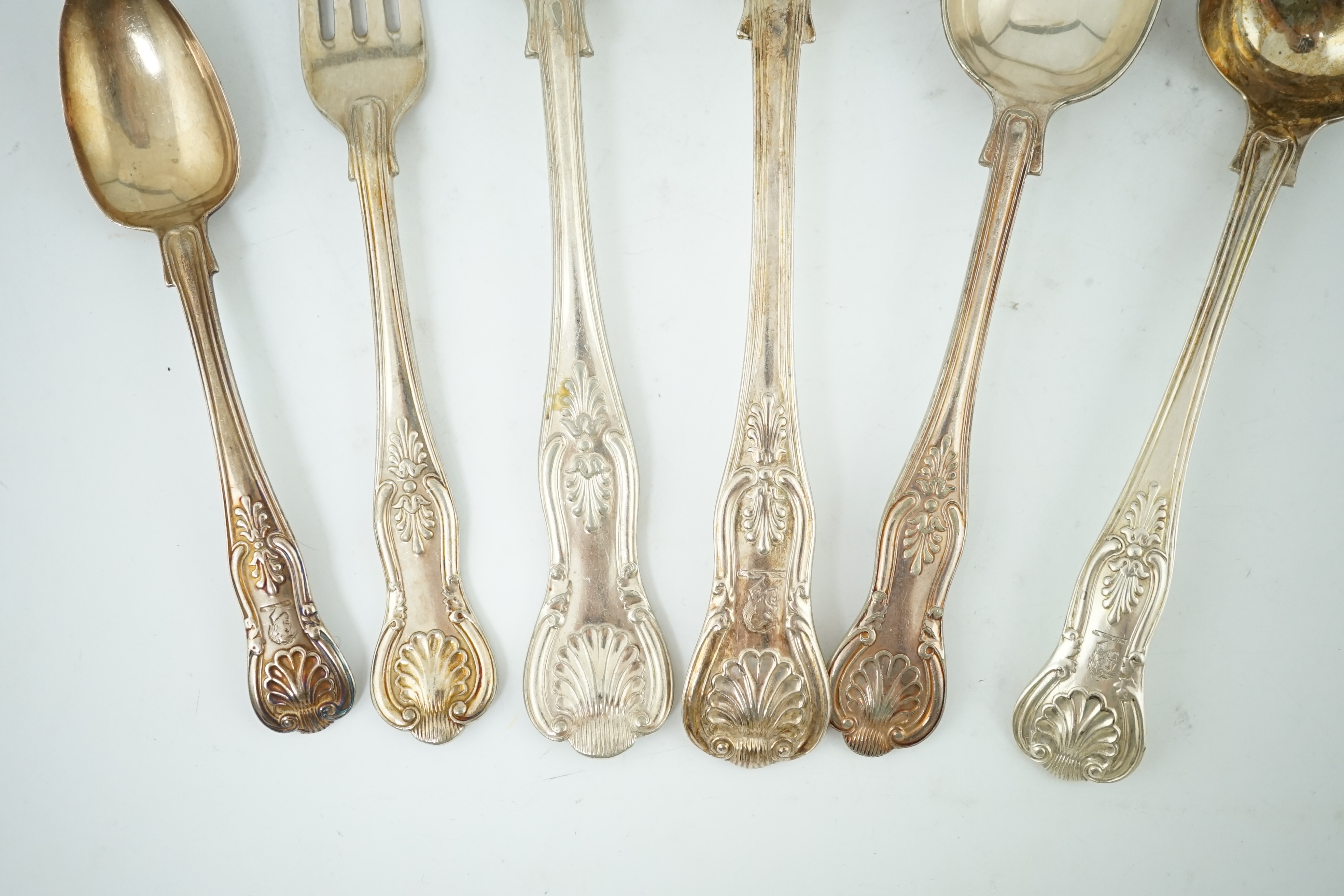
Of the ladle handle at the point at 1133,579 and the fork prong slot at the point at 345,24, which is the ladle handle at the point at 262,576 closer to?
the fork prong slot at the point at 345,24

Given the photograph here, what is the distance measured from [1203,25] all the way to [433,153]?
83 cm

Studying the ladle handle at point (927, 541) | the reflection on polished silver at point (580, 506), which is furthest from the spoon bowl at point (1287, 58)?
the reflection on polished silver at point (580, 506)

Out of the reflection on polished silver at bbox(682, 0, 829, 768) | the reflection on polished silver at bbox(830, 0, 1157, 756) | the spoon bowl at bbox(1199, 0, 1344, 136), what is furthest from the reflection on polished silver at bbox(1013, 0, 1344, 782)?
the reflection on polished silver at bbox(682, 0, 829, 768)

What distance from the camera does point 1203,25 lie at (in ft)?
2.77

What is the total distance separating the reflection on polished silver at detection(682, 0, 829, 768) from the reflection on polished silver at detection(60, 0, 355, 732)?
422 mm

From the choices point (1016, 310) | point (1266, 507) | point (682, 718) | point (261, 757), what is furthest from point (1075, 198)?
point (261, 757)

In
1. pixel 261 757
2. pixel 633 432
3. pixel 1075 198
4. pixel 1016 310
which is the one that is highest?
pixel 1075 198

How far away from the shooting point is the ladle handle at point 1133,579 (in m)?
0.80

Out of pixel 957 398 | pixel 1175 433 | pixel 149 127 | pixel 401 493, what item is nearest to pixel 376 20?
pixel 149 127

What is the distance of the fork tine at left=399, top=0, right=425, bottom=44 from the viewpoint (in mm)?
885

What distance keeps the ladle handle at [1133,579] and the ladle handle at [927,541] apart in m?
0.13

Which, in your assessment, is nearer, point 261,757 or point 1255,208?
point 1255,208

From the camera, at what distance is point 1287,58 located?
2.69 feet

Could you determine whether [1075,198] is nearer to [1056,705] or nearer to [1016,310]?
[1016,310]
